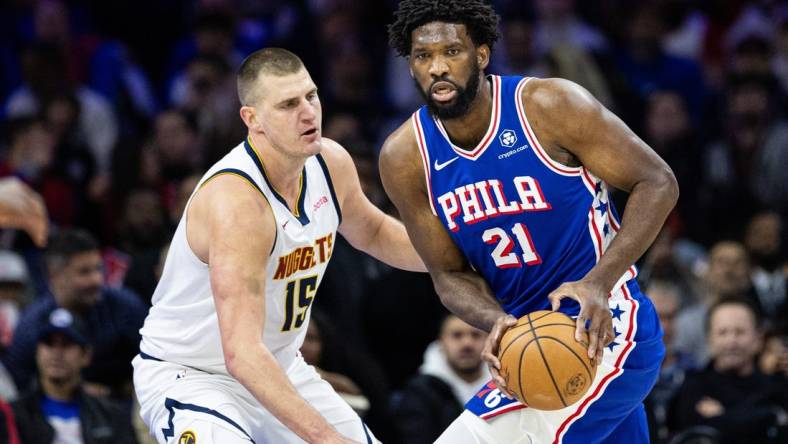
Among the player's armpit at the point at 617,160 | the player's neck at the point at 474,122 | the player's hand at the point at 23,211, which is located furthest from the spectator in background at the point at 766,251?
the player's hand at the point at 23,211

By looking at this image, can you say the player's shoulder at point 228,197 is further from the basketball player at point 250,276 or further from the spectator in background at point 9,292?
the spectator in background at point 9,292

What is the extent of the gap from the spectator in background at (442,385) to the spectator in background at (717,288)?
2105 millimetres

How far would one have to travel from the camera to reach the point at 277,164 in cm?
603

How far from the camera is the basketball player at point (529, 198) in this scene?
A: 5.66 meters

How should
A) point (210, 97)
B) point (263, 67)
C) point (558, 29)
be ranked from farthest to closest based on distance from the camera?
point (558, 29) < point (210, 97) < point (263, 67)

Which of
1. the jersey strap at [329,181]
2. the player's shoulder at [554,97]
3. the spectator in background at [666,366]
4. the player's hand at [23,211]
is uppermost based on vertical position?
the player's shoulder at [554,97]

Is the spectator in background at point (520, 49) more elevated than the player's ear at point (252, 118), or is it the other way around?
the player's ear at point (252, 118)

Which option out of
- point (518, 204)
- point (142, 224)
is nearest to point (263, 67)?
point (518, 204)

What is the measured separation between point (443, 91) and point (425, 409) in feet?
11.3

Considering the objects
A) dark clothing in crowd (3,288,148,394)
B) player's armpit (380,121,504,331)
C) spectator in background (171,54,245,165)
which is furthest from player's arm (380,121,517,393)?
spectator in background (171,54,245,165)

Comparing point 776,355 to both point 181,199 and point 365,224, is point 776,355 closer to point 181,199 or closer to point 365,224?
point 365,224

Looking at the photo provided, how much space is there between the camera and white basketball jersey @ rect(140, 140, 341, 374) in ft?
19.6

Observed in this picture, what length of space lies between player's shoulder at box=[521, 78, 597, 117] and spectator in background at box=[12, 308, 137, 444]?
3.96 meters

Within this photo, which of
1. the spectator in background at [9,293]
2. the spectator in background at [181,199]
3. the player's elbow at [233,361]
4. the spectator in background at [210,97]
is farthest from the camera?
the spectator in background at [210,97]
